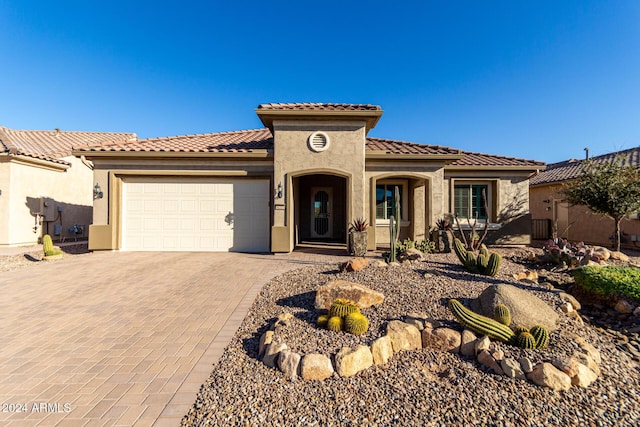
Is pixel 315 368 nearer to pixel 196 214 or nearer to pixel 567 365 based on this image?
pixel 567 365

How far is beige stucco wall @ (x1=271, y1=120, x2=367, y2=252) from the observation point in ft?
34.7

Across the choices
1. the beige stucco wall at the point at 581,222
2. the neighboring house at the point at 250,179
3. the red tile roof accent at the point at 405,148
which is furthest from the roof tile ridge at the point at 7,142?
the beige stucco wall at the point at 581,222

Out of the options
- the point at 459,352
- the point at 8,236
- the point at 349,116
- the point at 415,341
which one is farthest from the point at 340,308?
the point at 8,236

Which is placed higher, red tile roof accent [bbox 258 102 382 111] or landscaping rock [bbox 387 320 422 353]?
red tile roof accent [bbox 258 102 382 111]

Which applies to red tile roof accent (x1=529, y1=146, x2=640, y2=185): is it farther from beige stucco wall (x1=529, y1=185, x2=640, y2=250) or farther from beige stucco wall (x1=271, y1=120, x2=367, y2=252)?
beige stucco wall (x1=271, y1=120, x2=367, y2=252)

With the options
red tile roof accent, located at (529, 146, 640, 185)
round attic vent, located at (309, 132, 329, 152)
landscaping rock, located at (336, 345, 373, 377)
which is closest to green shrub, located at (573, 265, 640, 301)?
landscaping rock, located at (336, 345, 373, 377)

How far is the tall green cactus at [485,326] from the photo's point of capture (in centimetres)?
364

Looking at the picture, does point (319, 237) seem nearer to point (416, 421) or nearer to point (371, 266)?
point (371, 266)

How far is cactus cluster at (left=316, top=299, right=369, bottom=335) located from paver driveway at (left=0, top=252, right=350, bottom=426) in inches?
58.2

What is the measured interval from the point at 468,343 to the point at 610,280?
4.11 metres

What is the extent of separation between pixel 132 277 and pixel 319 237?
961cm

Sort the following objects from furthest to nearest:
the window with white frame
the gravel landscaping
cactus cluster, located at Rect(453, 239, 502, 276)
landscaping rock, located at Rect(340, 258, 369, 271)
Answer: the window with white frame
landscaping rock, located at Rect(340, 258, 369, 271)
cactus cluster, located at Rect(453, 239, 502, 276)
the gravel landscaping

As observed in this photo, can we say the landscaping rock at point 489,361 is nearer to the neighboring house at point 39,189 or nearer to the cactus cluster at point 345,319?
the cactus cluster at point 345,319

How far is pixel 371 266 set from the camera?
20.9 feet
